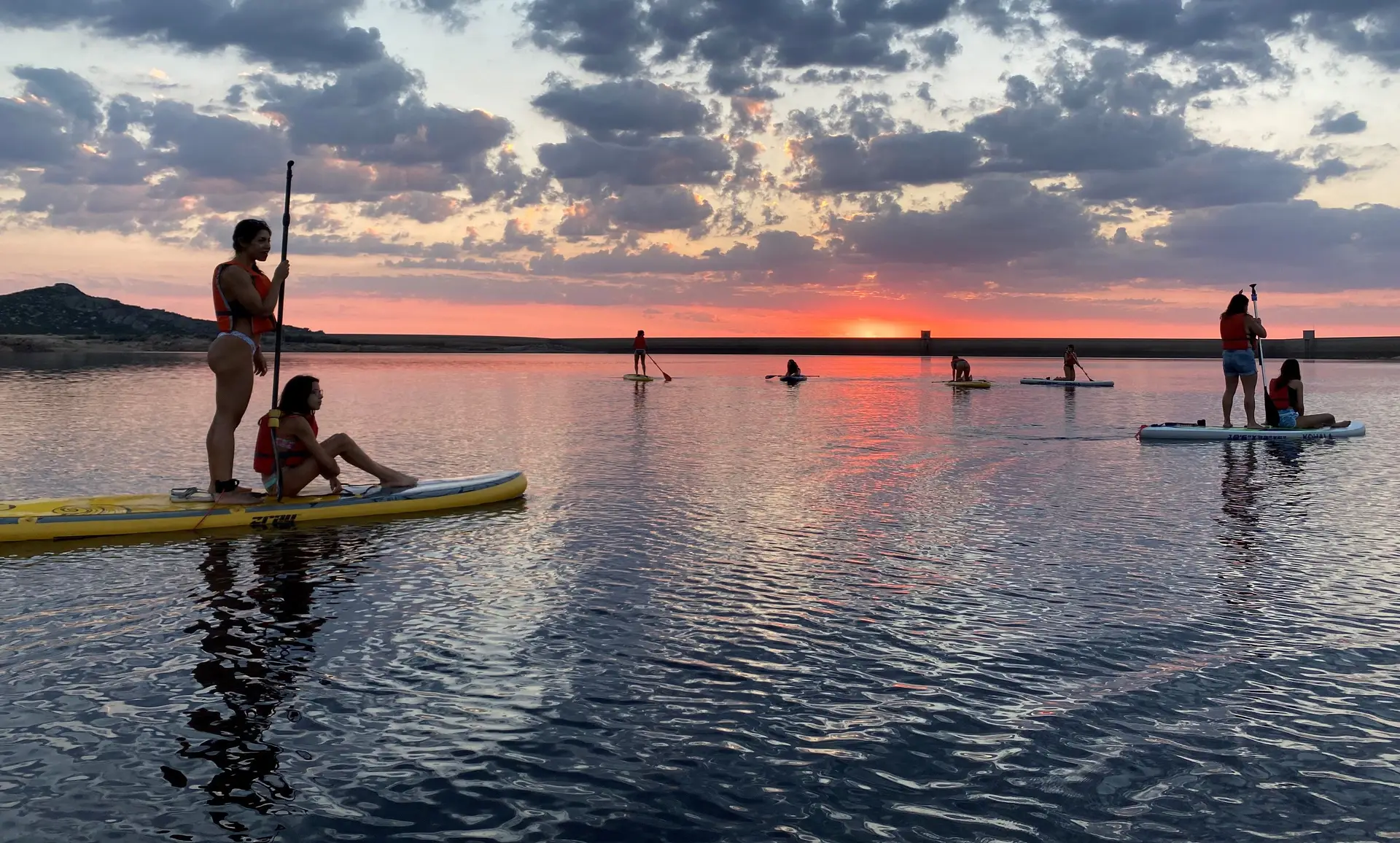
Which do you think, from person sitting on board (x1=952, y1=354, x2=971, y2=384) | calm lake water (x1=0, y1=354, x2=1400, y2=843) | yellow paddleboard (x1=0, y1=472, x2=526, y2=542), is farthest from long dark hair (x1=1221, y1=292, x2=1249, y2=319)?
person sitting on board (x1=952, y1=354, x2=971, y2=384)

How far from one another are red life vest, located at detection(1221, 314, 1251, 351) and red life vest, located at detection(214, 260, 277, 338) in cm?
2053

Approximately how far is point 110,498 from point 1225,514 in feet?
46.1

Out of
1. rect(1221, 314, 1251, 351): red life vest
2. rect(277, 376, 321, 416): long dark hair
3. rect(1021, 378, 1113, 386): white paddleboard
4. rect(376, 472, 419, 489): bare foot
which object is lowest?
rect(376, 472, 419, 489): bare foot

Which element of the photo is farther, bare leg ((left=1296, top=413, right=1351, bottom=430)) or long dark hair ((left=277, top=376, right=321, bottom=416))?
bare leg ((left=1296, top=413, right=1351, bottom=430))

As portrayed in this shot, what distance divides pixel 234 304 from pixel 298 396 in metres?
1.29

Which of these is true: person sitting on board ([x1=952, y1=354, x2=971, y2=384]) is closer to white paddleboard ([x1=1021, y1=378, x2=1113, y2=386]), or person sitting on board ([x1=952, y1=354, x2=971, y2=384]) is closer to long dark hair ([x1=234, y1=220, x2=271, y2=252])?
white paddleboard ([x1=1021, y1=378, x2=1113, y2=386])

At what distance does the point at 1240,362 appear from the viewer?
23859 mm

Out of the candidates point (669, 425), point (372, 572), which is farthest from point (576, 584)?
point (669, 425)

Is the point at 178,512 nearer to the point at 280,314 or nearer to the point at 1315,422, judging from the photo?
the point at 280,314

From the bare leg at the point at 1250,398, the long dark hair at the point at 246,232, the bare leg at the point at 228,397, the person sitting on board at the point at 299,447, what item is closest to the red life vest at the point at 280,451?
the person sitting on board at the point at 299,447

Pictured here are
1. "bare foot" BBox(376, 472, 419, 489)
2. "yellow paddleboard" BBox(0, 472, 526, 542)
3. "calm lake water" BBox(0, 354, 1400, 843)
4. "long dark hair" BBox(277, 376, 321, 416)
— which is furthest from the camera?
"bare foot" BBox(376, 472, 419, 489)

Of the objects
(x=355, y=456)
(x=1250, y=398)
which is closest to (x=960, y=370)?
(x=1250, y=398)

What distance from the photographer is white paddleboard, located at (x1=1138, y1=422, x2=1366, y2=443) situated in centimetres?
2358

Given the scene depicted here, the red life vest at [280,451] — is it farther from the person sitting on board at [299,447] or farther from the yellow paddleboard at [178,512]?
the yellow paddleboard at [178,512]
